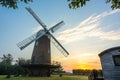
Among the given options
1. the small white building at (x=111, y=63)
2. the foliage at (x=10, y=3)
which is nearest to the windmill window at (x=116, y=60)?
the small white building at (x=111, y=63)

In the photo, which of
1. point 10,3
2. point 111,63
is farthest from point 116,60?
point 10,3

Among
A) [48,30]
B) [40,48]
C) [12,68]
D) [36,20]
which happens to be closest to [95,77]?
[40,48]

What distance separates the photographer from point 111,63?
17375 millimetres

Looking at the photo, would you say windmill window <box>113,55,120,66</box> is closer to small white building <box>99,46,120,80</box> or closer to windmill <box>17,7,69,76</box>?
small white building <box>99,46,120,80</box>

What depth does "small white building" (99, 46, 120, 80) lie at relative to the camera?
16.9 meters

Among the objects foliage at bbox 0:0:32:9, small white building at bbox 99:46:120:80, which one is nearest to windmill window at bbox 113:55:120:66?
small white building at bbox 99:46:120:80

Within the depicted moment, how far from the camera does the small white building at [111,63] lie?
55.6 ft

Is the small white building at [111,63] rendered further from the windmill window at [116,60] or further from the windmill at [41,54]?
the windmill at [41,54]

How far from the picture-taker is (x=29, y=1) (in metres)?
9.22

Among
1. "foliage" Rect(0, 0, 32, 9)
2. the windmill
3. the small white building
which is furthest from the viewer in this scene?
the windmill

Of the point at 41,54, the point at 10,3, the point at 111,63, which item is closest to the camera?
the point at 10,3

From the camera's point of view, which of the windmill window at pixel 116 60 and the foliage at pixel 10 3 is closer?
the foliage at pixel 10 3

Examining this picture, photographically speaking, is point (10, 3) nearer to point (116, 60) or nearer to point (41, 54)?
point (116, 60)

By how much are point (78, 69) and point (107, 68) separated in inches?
2061
